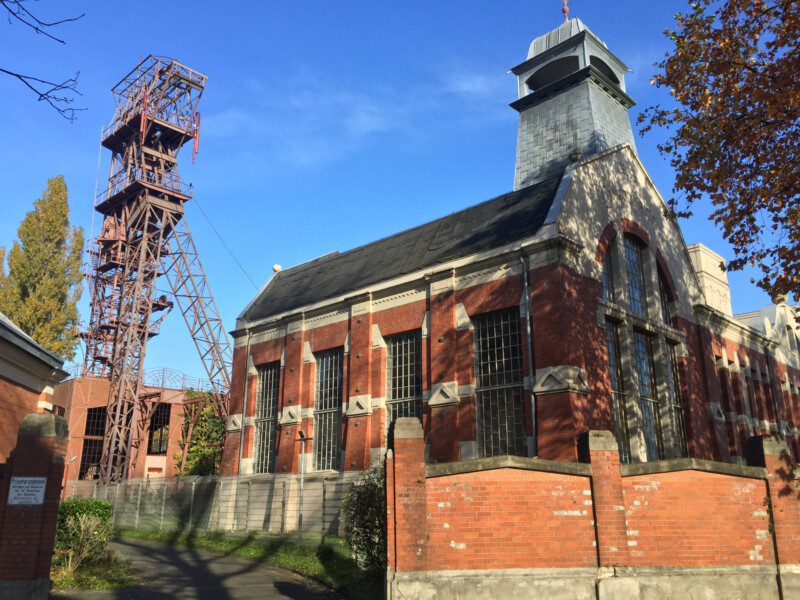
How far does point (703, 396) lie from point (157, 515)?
21.7 m

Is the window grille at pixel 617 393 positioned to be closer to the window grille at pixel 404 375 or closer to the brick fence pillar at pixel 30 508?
the window grille at pixel 404 375

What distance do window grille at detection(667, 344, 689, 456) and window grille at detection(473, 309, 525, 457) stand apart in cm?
628

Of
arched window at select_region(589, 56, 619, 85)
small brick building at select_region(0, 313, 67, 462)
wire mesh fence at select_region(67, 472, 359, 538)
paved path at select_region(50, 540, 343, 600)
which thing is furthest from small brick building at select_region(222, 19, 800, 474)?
small brick building at select_region(0, 313, 67, 462)

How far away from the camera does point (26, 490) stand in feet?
36.3

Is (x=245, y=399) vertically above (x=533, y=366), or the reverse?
(x=245, y=399)

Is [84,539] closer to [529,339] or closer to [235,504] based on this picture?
[235,504]

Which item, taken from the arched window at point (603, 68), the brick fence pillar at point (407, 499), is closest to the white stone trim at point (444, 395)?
the brick fence pillar at point (407, 499)

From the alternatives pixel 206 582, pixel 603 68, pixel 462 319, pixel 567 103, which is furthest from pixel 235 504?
pixel 603 68

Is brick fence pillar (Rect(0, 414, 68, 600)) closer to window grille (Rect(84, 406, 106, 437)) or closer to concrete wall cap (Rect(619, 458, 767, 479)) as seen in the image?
concrete wall cap (Rect(619, 458, 767, 479))

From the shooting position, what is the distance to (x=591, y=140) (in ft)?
88.1

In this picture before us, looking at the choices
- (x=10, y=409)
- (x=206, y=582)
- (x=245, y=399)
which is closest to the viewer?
(x=206, y=582)

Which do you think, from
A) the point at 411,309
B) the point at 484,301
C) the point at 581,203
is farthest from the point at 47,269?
the point at 581,203

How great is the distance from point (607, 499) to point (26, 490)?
10102 millimetres

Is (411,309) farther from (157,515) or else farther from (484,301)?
(157,515)
